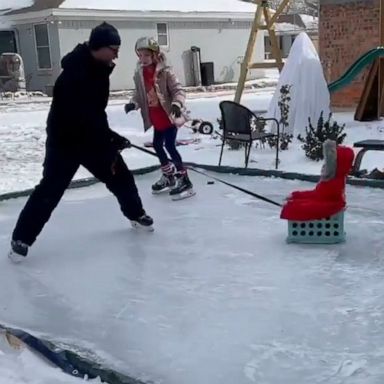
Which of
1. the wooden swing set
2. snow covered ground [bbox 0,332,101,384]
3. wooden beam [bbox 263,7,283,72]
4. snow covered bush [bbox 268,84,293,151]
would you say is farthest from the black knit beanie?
wooden beam [bbox 263,7,283,72]

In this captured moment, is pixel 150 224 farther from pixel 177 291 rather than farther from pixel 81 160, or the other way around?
pixel 177 291

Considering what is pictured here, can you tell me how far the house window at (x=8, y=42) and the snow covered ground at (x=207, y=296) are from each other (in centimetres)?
1748

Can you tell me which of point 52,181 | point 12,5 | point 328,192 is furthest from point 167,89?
point 12,5

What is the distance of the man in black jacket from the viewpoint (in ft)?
12.3

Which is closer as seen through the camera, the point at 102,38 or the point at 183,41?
the point at 102,38

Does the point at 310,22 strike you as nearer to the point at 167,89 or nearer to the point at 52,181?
the point at 167,89

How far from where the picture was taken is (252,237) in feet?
13.3

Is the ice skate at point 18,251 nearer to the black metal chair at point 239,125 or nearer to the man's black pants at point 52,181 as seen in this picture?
the man's black pants at point 52,181

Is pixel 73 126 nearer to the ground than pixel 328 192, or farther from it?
farther from it

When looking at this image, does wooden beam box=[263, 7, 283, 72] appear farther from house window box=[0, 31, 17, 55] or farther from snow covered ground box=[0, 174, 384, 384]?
house window box=[0, 31, 17, 55]

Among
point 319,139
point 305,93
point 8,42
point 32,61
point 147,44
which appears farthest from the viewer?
point 8,42

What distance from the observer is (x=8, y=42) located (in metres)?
21.1

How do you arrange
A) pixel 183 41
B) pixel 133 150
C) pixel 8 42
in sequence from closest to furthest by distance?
pixel 133 150 < pixel 8 42 < pixel 183 41

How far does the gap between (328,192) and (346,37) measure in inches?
331
